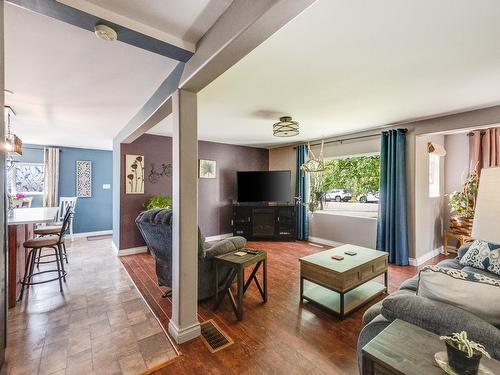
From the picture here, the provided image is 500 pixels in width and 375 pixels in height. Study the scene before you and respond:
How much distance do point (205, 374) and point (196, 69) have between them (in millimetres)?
2145

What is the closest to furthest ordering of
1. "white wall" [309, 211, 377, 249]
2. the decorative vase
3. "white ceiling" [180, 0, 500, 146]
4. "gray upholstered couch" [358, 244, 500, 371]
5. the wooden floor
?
the decorative vase → "gray upholstered couch" [358, 244, 500, 371] → "white ceiling" [180, 0, 500, 146] → the wooden floor → "white wall" [309, 211, 377, 249]

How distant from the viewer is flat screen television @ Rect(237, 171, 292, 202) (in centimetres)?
553

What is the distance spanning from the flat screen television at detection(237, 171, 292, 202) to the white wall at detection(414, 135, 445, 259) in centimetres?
248

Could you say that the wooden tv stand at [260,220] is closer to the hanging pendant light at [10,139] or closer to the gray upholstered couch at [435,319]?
the hanging pendant light at [10,139]

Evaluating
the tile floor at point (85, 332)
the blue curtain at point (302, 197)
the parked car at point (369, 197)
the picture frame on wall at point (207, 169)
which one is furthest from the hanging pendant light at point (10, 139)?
the parked car at point (369, 197)

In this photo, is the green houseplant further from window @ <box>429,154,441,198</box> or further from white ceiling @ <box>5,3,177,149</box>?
window @ <box>429,154,441,198</box>

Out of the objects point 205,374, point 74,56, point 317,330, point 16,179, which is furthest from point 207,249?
point 16,179

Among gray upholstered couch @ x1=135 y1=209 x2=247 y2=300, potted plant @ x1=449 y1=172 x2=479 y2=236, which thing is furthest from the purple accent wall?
potted plant @ x1=449 y1=172 x2=479 y2=236

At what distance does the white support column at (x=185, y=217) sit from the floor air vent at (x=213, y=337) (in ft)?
0.36

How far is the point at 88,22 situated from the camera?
134 centimetres

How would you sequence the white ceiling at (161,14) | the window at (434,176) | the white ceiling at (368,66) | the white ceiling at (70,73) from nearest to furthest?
1. the white ceiling at (161,14)
2. the white ceiling at (368,66)
3. the white ceiling at (70,73)
4. the window at (434,176)

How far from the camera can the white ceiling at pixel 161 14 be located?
1.31 metres

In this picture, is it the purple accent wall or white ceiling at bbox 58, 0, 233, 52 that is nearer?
white ceiling at bbox 58, 0, 233, 52

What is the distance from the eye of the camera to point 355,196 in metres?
5.01
